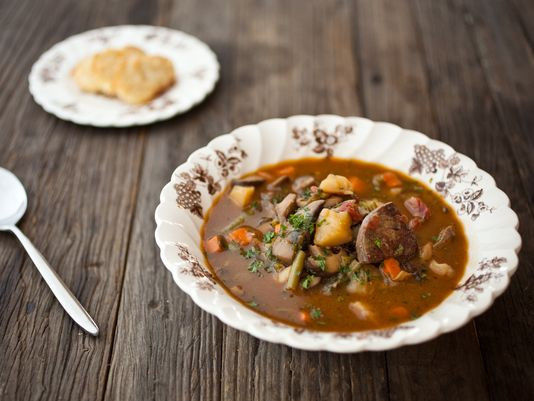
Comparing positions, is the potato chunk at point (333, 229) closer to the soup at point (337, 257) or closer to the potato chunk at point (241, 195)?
the soup at point (337, 257)

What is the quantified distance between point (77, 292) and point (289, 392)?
1329 mm

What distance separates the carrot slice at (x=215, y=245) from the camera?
3084 millimetres

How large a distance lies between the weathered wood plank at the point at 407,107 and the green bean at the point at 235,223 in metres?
1.03

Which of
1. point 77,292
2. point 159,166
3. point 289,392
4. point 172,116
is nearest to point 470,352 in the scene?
point 289,392

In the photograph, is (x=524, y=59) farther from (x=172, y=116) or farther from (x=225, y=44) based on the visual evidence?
(x=172, y=116)

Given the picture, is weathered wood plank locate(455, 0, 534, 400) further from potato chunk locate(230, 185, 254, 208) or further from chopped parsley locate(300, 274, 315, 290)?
potato chunk locate(230, 185, 254, 208)

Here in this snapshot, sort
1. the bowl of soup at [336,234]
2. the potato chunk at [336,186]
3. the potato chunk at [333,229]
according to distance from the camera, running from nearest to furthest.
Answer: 1. the bowl of soup at [336,234]
2. the potato chunk at [333,229]
3. the potato chunk at [336,186]

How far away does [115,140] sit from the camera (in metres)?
4.40

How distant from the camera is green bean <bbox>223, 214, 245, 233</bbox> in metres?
3.23

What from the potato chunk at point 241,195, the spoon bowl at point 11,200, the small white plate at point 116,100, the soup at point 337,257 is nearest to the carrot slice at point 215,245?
the soup at point 337,257

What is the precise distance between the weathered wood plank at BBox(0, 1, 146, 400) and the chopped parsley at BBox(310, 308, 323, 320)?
3.47 ft

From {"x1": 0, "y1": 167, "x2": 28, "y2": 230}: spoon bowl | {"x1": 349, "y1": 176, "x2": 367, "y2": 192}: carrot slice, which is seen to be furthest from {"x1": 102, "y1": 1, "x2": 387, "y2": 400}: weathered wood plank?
{"x1": 349, "y1": 176, "x2": 367, "y2": 192}: carrot slice

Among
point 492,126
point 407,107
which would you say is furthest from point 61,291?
point 492,126

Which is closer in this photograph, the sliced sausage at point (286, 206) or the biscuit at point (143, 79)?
the sliced sausage at point (286, 206)
